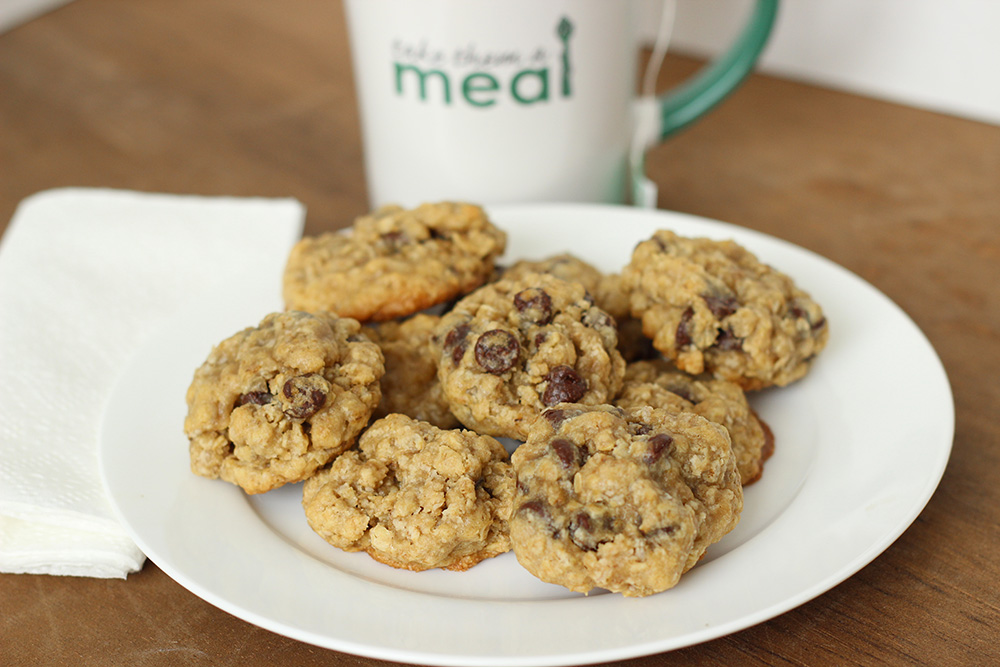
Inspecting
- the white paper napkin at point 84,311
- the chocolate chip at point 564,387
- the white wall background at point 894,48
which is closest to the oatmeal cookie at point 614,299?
the chocolate chip at point 564,387

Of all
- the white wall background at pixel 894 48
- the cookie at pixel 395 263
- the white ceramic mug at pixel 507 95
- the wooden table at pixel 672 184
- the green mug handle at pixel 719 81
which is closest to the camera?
the wooden table at pixel 672 184

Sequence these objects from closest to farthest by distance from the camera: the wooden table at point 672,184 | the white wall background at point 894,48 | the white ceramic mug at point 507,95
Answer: the wooden table at point 672,184
the white ceramic mug at point 507,95
the white wall background at point 894,48

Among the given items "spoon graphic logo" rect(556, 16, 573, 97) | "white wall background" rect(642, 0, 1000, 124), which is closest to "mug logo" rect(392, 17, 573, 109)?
"spoon graphic logo" rect(556, 16, 573, 97)

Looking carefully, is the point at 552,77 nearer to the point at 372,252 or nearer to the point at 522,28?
the point at 522,28

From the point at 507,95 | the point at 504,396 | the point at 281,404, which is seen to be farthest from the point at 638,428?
the point at 507,95

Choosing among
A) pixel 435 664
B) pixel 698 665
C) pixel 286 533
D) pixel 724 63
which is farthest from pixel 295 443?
pixel 724 63

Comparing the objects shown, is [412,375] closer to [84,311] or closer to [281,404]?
[281,404]

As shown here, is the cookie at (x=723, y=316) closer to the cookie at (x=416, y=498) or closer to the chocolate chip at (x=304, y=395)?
the cookie at (x=416, y=498)

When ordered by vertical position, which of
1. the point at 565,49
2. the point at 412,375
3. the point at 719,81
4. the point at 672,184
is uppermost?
the point at 565,49
